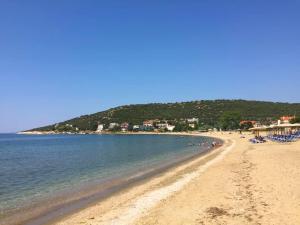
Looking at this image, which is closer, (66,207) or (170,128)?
(66,207)

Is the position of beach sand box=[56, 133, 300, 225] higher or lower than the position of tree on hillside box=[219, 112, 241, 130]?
lower

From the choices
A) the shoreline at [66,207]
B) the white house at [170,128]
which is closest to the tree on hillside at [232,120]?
the white house at [170,128]

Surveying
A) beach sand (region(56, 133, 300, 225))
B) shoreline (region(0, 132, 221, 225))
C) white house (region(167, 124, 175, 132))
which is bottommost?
shoreline (region(0, 132, 221, 225))

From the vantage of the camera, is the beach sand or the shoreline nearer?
the beach sand

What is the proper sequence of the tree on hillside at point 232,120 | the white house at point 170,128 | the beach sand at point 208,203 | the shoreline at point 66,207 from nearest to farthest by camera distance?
the beach sand at point 208,203, the shoreline at point 66,207, the tree on hillside at point 232,120, the white house at point 170,128

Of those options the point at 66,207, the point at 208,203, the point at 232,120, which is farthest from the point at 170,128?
the point at 208,203

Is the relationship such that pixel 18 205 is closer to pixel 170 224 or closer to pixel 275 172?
pixel 170 224

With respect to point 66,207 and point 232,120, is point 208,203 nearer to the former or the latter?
point 66,207

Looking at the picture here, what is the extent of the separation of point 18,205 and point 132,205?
5437mm

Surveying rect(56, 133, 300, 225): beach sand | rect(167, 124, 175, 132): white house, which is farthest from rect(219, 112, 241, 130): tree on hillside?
rect(56, 133, 300, 225): beach sand

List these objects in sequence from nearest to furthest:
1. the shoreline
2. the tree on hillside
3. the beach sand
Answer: the beach sand < the shoreline < the tree on hillside

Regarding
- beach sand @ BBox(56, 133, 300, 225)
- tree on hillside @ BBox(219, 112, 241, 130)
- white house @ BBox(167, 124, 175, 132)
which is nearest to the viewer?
beach sand @ BBox(56, 133, 300, 225)

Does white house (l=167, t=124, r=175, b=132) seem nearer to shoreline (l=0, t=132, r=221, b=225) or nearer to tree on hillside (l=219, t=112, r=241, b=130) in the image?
tree on hillside (l=219, t=112, r=241, b=130)

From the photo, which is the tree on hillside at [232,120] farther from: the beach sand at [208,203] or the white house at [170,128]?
the beach sand at [208,203]
